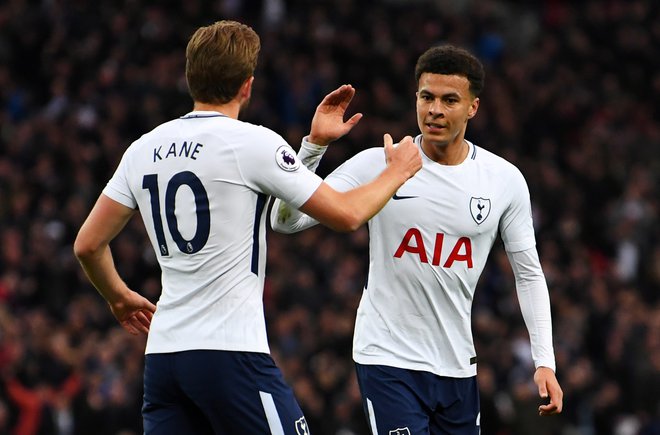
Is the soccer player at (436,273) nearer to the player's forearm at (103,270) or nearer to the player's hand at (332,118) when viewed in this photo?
the player's hand at (332,118)

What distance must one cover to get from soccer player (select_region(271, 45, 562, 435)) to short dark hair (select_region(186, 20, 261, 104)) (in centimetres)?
127

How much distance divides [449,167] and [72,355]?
31.0ft

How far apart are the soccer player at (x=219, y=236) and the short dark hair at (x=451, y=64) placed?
1.57 metres

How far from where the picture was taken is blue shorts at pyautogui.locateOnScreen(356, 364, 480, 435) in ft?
22.7

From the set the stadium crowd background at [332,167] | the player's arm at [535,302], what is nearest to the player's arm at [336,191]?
the player's arm at [535,302]

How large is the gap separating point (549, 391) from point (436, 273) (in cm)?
83

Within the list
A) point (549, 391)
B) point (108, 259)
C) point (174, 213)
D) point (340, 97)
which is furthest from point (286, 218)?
point (549, 391)

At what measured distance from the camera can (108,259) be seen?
20.6 feet

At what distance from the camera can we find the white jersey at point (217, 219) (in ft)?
18.8

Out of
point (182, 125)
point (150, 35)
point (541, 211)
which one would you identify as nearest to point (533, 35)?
point (541, 211)

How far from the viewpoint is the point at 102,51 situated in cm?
2061

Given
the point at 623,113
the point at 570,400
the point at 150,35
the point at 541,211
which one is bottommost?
the point at 570,400

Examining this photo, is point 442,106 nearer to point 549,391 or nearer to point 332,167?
point 549,391

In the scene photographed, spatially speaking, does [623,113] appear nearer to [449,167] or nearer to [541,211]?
[541,211]
